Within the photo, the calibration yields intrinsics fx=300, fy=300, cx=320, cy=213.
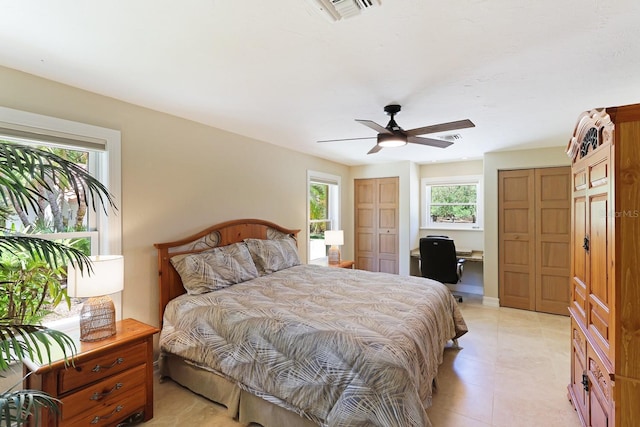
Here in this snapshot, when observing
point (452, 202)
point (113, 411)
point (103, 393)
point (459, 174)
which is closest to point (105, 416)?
point (113, 411)

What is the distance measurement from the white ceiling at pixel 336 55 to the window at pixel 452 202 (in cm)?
248

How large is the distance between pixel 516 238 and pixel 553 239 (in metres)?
0.44

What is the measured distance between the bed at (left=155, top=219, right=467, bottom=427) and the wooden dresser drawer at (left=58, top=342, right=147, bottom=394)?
37 centimetres

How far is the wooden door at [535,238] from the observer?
13.7 ft

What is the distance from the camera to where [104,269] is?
78.6 inches

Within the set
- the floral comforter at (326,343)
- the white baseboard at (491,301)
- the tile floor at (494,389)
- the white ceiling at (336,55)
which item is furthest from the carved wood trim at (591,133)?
the white baseboard at (491,301)

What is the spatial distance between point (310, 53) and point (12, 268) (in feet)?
7.72

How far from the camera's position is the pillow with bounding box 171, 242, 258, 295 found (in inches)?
107

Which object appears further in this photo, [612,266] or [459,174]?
[459,174]

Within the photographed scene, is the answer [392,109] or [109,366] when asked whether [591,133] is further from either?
[109,366]

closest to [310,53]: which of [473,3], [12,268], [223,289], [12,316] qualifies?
[473,3]

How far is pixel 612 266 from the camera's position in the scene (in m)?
1.44

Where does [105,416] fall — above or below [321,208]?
below

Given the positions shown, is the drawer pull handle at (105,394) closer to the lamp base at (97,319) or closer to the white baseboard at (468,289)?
the lamp base at (97,319)
